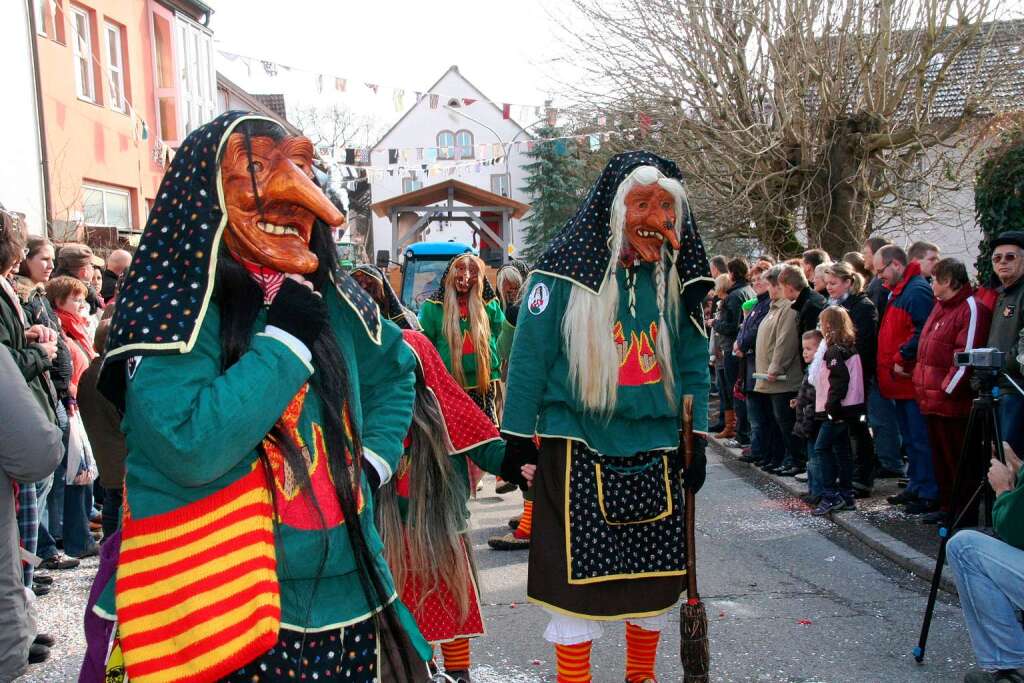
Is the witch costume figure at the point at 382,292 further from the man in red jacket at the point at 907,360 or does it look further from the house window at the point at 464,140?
the house window at the point at 464,140

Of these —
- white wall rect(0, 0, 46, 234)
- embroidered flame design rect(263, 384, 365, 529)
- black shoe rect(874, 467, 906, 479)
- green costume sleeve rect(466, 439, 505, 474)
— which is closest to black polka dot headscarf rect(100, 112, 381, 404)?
embroidered flame design rect(263, 384, 365, 529)

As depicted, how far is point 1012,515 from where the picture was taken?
134 inches

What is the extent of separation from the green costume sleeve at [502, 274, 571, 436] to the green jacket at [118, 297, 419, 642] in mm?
1332

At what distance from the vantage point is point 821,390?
7082 mm

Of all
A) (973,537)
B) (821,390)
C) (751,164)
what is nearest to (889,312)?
(821,390)

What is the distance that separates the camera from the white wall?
496 inches

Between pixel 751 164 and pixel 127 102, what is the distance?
10.1 meters

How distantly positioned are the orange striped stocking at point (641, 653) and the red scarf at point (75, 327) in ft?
14.7

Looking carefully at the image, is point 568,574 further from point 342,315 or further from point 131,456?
point 131,456

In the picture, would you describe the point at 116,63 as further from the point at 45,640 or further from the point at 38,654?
the point at 38,654

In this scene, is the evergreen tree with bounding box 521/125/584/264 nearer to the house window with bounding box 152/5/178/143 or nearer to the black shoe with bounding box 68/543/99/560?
the house window with bounding box 152/5/178/143

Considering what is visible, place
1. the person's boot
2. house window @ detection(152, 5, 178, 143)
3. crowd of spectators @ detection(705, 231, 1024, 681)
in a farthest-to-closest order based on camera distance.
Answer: house window @ detection(152, 5, 178, 143) < the person's boot < crowd of spectators @ detection(705, 231, 1024, 681)

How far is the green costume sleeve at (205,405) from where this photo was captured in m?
1.73

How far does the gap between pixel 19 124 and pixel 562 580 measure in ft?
41.1
